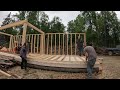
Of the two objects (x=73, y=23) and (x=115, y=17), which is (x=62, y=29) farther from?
(x=115, y=17)

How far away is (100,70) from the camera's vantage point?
8.17 meters

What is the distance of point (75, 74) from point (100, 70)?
3.64ft

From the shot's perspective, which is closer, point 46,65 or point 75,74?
point 75,74
